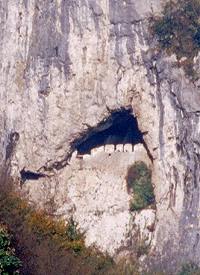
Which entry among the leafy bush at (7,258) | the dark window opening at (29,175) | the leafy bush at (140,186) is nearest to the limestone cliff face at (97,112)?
the dark window opening at (29,175)

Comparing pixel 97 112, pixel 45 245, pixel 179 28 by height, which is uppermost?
pixel 179 28

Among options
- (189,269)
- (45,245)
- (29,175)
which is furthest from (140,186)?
(45,245)

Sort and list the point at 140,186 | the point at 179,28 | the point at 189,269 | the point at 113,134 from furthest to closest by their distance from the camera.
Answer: the point at 113,134 < the point at 140,186 < the point at 179,28 < the point at 189,269

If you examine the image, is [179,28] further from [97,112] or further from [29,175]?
[29,175]

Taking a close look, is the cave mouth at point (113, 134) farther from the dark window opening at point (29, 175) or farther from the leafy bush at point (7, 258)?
the leafy bush at point (7, 258)

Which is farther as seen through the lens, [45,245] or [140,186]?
[140,186]

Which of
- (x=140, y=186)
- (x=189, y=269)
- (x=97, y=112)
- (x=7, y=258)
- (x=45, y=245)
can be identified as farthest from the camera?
(x=140, y=186)
